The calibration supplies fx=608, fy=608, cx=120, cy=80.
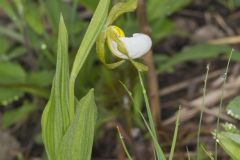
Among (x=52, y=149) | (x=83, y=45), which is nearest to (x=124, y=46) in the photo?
(x=83, y=45)

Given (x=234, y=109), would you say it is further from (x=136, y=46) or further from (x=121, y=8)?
(x=121, y=8)

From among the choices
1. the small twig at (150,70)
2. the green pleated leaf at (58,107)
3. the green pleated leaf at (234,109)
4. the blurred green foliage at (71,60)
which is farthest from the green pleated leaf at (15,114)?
the green pleated leaf at (234,109)

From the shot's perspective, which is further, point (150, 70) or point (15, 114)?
point (15, 114)

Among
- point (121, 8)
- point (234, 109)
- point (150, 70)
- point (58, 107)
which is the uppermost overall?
point (121, 8)

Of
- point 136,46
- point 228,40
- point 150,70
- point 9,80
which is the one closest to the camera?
point 136,46

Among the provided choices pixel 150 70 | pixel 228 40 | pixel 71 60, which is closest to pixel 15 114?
pixel 71 60

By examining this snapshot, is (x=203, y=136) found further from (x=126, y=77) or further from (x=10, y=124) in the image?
(x=10, y=124)
